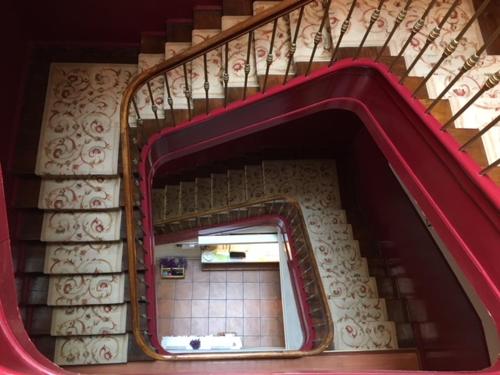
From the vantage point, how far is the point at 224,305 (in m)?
6.97

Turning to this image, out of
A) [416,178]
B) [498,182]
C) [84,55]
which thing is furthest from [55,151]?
[498,182]

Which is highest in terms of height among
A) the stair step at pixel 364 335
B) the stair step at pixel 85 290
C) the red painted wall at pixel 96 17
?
the red painted wall at pixel 96 17

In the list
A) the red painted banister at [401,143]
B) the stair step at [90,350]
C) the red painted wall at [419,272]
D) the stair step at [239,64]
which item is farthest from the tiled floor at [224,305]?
the stair step at [239,64]

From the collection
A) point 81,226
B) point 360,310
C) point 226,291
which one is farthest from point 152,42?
point 226,291

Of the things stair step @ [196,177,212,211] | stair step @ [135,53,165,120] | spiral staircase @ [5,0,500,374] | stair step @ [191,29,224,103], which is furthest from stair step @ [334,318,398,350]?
stair step @ [135,53,165,120]

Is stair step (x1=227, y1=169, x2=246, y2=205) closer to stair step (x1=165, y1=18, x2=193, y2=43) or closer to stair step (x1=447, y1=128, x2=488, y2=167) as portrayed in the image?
stair step (x1=165, y1=18, x2=193, y2=43)

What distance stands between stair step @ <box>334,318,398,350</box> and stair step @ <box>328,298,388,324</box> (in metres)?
0.09

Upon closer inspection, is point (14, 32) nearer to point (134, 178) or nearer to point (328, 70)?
point (134, 178)

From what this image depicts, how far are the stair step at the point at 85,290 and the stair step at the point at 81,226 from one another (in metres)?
0.33

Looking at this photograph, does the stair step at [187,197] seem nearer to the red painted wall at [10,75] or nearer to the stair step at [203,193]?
the stair step at [203,193]

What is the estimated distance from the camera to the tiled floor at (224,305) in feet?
22.2

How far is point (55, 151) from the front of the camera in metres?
3.49

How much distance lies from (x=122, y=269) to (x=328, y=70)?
2294mm

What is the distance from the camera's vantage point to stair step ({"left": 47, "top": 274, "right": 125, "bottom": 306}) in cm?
331
